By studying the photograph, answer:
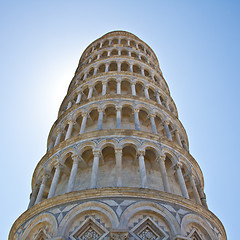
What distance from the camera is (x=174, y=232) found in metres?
11.4

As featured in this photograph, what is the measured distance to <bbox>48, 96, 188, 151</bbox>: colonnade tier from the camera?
18438 mm

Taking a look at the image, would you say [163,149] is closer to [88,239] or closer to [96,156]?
[96,156]

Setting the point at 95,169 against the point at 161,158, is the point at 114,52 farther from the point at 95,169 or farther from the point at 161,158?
the point at 95,169

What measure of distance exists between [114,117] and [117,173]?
5.86 meters

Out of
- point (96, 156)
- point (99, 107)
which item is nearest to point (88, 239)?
point (96, 156)

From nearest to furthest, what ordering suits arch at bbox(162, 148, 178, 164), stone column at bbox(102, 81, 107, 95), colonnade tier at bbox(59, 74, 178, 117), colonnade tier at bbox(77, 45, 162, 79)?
arch at bbox(162, 148, 178, 164), stone column at bbox(102, 81, 107, 95), colonnade tier at bbox(59, 74, 178, 117), colonnade tier at bbox(77, 45, 162, 79)

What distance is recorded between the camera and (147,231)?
1159 cm

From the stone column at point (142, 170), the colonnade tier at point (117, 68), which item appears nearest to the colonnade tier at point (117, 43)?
the colonnade tier at point (117, 68)

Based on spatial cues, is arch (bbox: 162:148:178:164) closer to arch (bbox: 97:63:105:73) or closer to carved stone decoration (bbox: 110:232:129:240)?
carved stone decoration (bbox: 110:232:129:240)

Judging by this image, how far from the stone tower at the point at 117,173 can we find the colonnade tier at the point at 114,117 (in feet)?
0.21

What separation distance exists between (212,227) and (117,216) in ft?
15.1

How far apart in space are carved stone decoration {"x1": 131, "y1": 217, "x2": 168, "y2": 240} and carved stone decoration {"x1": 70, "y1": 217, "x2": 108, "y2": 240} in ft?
3.84

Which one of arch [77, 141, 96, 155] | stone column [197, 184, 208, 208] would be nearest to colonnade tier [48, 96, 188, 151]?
arch [77, 141, 96, 155]

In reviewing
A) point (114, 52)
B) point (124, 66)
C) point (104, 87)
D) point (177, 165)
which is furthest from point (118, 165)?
point (114, 52)
